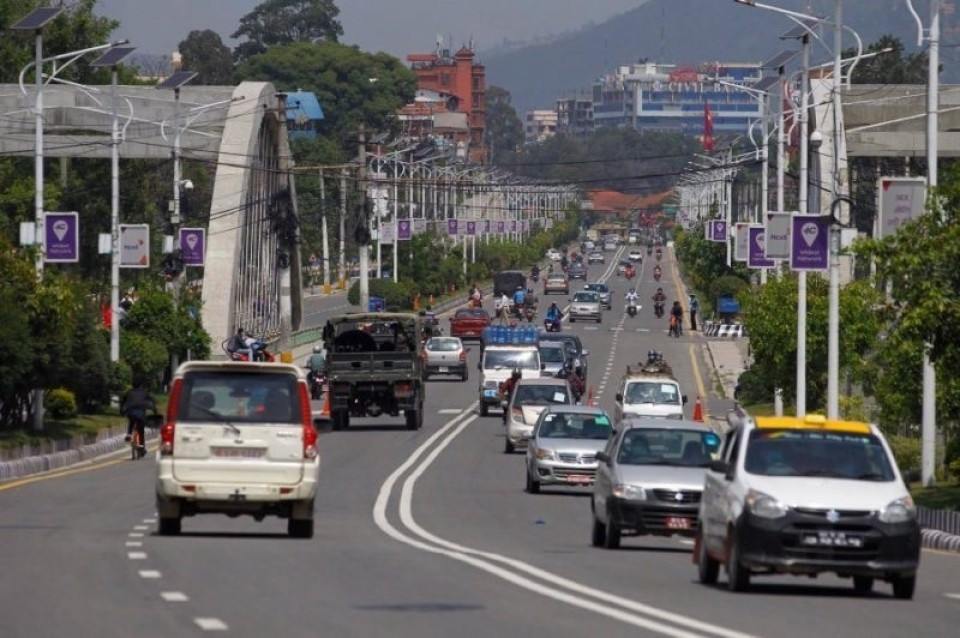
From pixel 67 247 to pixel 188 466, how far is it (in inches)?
1094

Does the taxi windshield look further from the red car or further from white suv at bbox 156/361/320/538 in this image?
the red car

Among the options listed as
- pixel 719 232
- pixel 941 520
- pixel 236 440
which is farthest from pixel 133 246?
pixel 719 232

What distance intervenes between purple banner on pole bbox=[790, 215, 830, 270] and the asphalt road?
25.4 feet

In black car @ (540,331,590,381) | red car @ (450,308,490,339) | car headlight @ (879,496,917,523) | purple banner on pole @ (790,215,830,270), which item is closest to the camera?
car headlight @ (879,496,917,523)

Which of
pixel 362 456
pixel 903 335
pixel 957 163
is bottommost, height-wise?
pixel 362 456

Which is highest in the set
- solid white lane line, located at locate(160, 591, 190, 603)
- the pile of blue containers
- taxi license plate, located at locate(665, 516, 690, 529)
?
solid white lane line, located at locate(160, 591, 190, 603)

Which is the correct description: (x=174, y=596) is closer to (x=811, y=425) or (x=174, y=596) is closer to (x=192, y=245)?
(x=811, y=425)

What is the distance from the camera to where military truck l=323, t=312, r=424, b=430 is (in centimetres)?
5100

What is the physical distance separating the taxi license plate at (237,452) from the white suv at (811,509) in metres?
5.74

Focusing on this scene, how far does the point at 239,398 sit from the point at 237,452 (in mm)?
583

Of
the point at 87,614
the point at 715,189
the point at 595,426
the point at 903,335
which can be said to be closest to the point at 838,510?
the point at 87,614

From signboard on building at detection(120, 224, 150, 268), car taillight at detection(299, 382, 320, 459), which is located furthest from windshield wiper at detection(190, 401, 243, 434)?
signboard on building at detection(120, 224, 150, 268)

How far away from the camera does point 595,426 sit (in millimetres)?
37594

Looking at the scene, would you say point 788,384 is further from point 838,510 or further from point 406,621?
point 406,621
